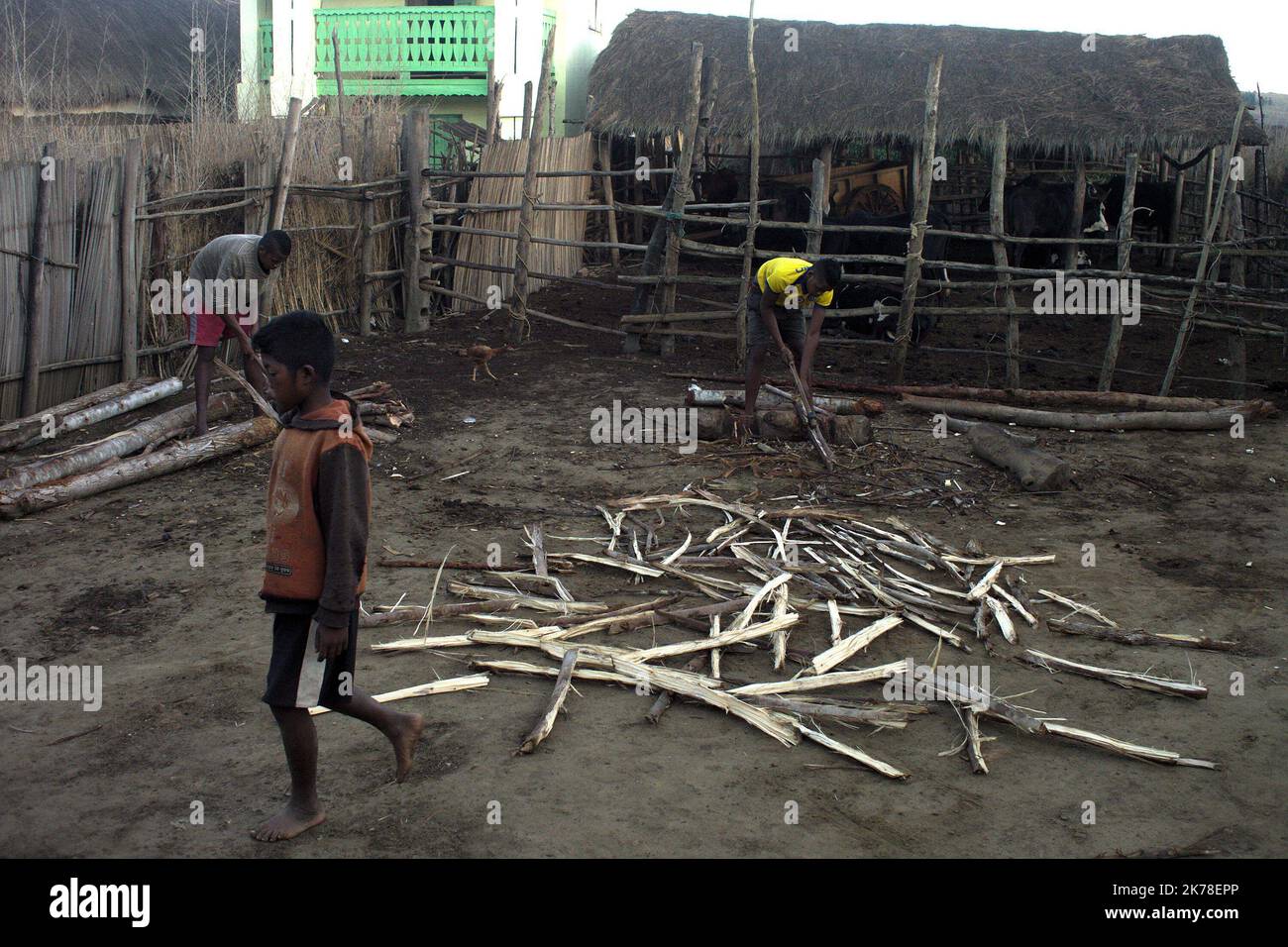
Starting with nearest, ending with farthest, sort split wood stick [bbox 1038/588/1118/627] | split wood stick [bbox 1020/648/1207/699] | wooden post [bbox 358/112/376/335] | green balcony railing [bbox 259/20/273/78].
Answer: split wood stick [bbox 1020/648/1207/699], split wood stick [bbox 1038/588/1118/627], wooden post [bbox 358/112/376/335], green balcony railing [bbox 259/20/273/78]

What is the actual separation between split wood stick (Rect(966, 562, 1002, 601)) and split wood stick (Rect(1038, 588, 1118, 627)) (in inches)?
8.6

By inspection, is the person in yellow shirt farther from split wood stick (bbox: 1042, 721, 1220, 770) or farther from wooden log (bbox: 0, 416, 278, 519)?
split wood stick (bbox: 1042, 721, 1220, 770)

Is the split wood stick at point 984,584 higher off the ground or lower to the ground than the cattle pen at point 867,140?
A: lower

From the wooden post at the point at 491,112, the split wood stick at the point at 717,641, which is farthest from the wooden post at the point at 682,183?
the split wood stick at the point at 717,641

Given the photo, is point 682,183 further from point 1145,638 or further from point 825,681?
point 825,681

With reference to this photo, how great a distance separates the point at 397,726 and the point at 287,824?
1.31 feet

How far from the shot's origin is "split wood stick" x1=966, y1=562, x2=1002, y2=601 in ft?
16.5

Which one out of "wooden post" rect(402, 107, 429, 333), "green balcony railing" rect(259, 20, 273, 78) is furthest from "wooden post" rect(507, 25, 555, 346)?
"green balcony railing" rect(259, 20, 273, 78)

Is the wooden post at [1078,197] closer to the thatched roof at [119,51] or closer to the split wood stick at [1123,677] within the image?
the split wood stick at [1123,677]

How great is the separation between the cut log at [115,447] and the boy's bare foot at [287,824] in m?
3.79

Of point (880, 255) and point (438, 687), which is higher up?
point (880, 255)

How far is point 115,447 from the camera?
6.78 metres

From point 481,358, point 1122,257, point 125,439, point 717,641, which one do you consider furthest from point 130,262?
point 1122,257

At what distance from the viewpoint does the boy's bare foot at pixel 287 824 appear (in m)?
3.07
